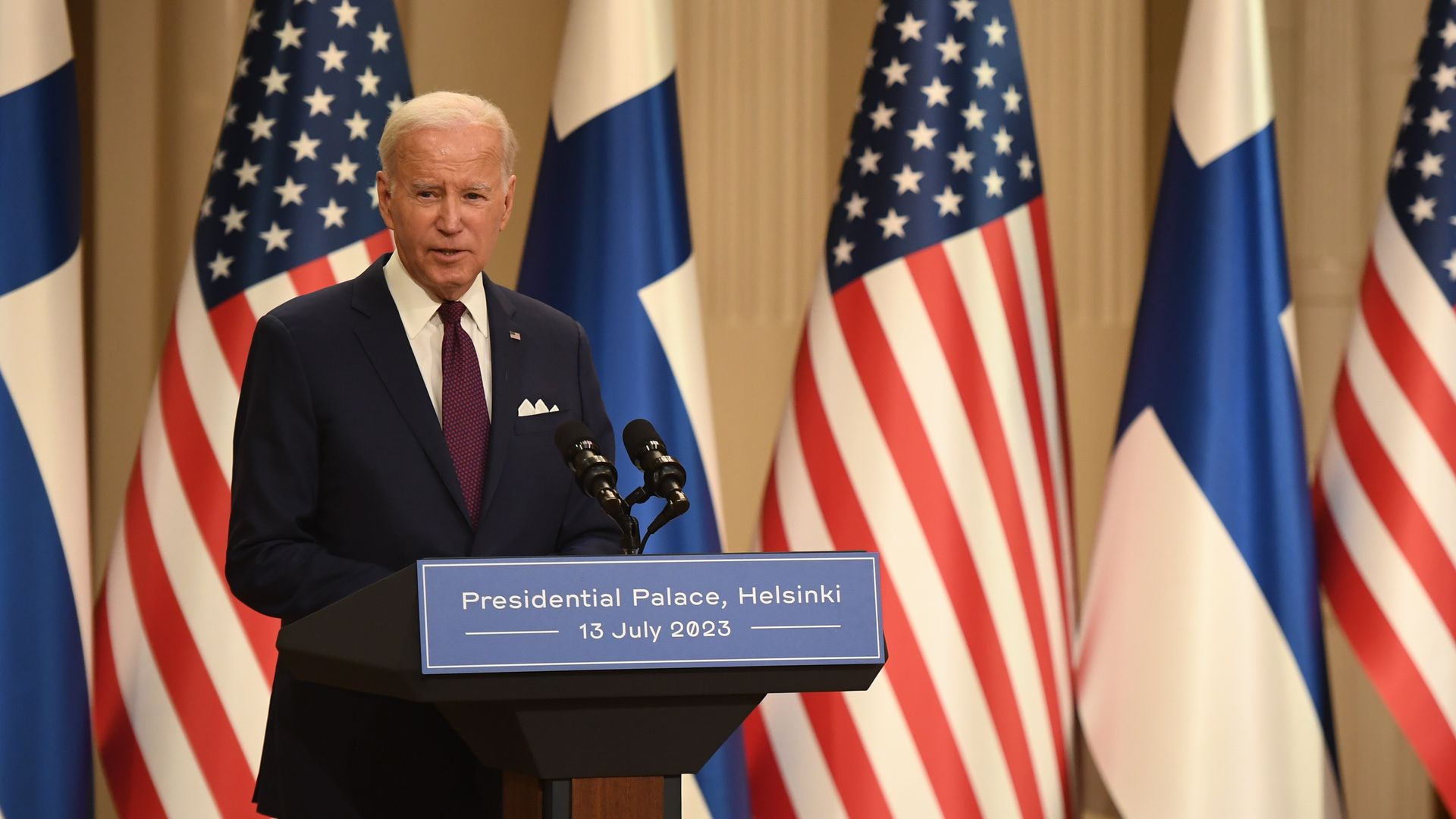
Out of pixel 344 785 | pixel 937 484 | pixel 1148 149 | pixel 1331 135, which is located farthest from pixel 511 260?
pixel 344 785

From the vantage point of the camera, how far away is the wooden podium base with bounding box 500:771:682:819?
149 centimetres

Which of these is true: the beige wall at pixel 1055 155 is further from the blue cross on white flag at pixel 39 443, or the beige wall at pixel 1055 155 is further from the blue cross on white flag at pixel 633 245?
the blue cross on white flag at pixel 39 443

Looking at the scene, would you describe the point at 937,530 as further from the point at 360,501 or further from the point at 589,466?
the point at 589,466

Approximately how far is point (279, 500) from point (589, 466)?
17.5 inches

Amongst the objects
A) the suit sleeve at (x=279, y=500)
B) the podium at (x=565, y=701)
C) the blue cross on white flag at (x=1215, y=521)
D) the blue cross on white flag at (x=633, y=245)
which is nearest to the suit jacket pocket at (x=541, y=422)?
the suit sleeve at (x=279, y=500)

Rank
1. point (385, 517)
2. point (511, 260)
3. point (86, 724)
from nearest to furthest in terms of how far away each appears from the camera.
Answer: point (385, 517), point (86, 724), point (511, 260)

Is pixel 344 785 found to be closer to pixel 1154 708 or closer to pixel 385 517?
pixel 385 517

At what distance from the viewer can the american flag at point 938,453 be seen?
3375mm

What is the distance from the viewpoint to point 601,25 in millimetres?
3439

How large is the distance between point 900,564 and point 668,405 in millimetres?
633

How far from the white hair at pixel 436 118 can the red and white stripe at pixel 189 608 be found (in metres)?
1.48

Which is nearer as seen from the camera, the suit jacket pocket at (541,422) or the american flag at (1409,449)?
the suit jacket pocket at (541,422)

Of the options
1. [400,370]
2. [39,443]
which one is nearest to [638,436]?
[400,370]

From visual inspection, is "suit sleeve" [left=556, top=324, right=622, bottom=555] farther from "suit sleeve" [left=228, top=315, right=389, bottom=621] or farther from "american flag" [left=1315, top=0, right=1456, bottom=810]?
"american flag" [left=1315, top=0, right=1456, bottom=810]
